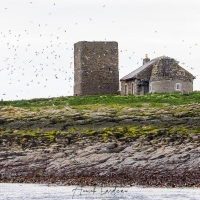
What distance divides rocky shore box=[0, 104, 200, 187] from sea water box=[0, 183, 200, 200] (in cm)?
179

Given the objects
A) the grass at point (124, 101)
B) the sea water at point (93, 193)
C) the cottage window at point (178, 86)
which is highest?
the cottage window at point (178, 86)

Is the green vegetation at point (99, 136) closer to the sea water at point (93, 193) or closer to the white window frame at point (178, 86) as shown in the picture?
the sea water at point (93, 193)

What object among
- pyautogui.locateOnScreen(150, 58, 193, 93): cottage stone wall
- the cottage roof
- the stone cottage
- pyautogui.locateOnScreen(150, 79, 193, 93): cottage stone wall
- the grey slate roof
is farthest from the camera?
the grey slate roof

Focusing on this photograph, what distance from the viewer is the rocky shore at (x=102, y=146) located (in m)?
39.2

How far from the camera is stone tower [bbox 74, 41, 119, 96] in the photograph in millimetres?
76500

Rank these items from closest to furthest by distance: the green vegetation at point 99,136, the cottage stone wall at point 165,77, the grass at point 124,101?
the green vegetation at point 99,136 → the grass at point 124,101 → the cottage stone wall at point 165,77

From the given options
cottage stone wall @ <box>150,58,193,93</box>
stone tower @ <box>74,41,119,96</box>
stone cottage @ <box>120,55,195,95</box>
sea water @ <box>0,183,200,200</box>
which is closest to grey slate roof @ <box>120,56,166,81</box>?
stone cottage @ <box>120,55,195,95</box>

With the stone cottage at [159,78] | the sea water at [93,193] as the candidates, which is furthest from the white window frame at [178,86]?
the sea water at [93,193]

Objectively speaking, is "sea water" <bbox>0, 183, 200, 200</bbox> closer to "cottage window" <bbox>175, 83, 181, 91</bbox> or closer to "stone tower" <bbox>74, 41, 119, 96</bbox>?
"stone tower" <bbox>74, 41, 119, 96</bbox>

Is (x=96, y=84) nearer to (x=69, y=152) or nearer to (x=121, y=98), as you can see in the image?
(x=121, y=98)

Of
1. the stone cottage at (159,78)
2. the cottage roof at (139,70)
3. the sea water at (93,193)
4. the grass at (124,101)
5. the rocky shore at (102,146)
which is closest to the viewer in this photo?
the sea water at (93,193)

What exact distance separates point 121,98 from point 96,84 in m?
18.0

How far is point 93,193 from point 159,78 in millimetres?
43890

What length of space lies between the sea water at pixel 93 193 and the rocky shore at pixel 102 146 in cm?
179
